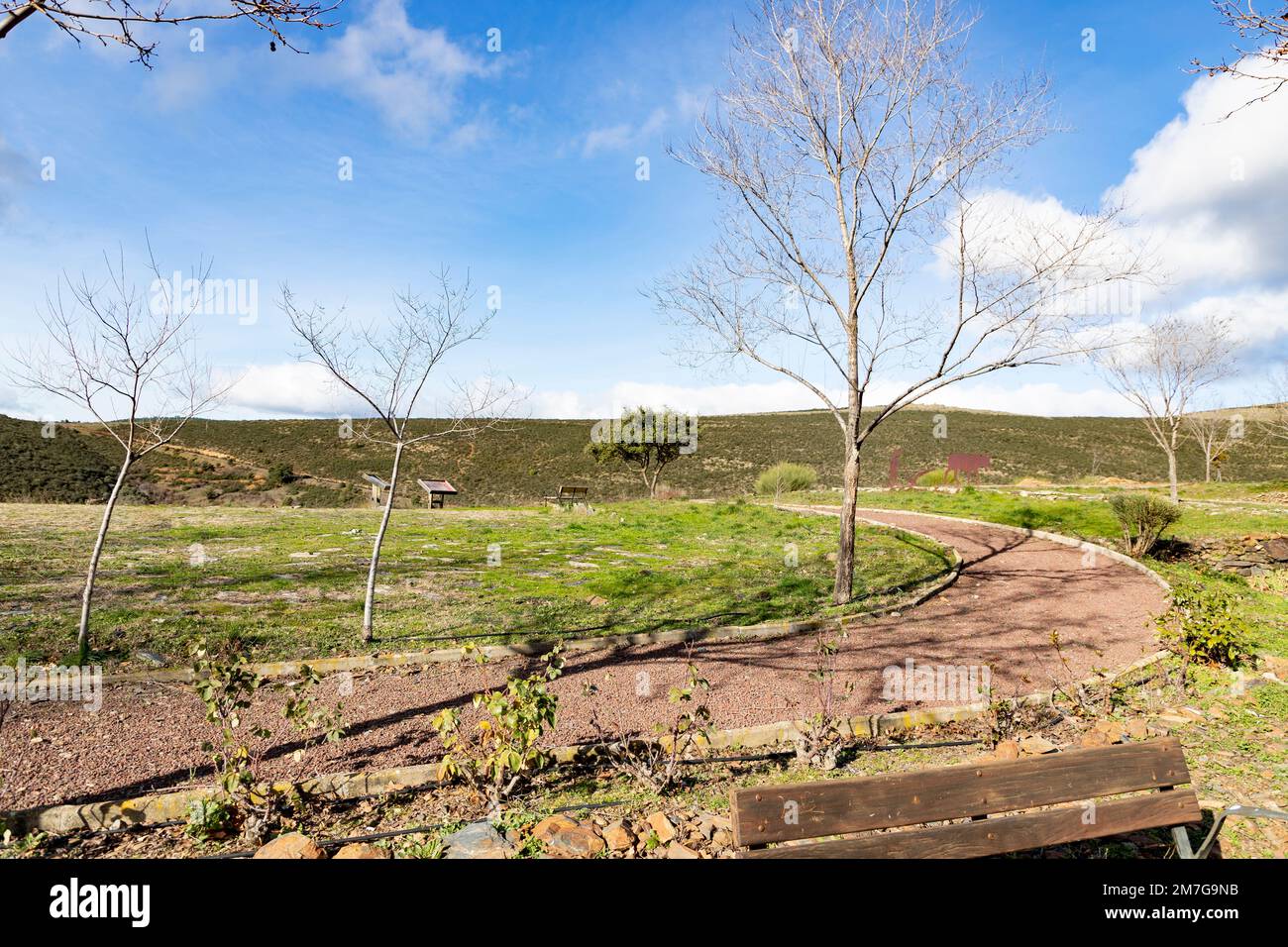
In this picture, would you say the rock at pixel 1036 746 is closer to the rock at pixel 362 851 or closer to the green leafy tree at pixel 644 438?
the rock at pixel 362 851

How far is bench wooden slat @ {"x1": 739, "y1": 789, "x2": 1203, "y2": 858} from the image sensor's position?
2789mm

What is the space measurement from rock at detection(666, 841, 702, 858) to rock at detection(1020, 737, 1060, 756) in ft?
10.0

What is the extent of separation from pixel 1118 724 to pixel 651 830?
174 inches

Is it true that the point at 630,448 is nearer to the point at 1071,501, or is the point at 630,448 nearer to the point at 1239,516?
the point at 1071,501

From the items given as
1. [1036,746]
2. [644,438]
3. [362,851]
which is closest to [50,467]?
[644,438]

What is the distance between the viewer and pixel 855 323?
35.5 ft

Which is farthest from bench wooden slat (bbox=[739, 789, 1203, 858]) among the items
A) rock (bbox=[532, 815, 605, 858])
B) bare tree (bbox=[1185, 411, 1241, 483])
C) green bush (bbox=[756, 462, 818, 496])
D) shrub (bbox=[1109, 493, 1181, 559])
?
bare tree (bbox=[1185, 411, 1241, 483])

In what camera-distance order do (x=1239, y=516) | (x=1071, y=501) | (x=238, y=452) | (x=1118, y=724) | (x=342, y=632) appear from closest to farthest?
(x=1118, y=724) < (x=342, y=632) < (x=1239, y=516) < (x=1071, y=501) < (x=238, y=452)

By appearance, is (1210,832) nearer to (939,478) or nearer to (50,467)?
(939,478)

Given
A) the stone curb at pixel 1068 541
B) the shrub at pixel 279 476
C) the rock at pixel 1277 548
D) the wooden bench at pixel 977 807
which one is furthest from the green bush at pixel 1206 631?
the shrub at pixel 279 476

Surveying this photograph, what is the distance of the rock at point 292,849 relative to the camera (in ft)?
11.4

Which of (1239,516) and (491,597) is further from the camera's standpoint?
(1239,516)

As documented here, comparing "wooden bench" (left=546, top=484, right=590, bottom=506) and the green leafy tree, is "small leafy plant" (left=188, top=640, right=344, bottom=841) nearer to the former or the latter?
"wooden bench" (left=546, top=484, right=590, bottom=506)

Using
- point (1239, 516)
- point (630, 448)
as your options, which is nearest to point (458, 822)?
point (1239, 516)
